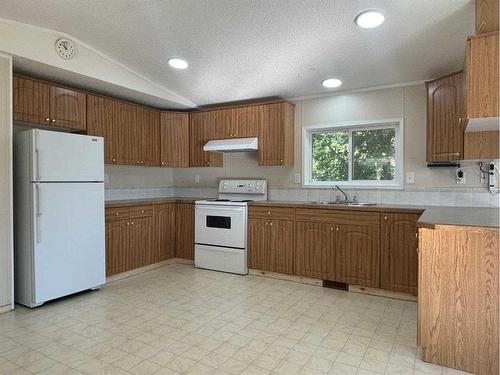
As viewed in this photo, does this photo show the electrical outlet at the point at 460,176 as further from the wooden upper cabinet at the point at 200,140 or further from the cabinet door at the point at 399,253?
the wooden upper cabinet at the point at 200,140

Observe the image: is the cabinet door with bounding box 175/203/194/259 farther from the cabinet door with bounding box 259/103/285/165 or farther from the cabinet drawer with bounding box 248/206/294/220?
the cabinet door with bounding box 259/103/285/165

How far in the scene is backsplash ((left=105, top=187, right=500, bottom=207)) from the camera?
326 cm

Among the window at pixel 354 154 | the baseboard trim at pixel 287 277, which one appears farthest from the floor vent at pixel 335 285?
the window at pixel 354 154

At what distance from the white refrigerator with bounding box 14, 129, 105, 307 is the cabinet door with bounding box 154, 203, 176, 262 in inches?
40.4

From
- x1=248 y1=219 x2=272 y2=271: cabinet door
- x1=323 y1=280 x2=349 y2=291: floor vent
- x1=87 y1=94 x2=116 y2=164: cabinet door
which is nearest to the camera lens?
x1=323 y1=280 x2=349 y2=291: floor vent

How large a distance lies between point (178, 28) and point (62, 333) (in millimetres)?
2636

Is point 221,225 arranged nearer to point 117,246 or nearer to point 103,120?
point 117,246

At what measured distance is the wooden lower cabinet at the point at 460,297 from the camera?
1938 mm

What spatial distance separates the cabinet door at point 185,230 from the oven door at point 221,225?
201 millimetres

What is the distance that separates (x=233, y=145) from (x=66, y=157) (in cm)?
194

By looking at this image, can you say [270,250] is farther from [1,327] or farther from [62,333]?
[1,327]

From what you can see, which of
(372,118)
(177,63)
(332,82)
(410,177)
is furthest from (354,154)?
(177,63)

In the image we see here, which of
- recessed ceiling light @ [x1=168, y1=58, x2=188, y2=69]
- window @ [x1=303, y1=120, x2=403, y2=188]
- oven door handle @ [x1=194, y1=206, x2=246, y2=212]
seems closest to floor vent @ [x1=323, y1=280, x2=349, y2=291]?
window @ [x1=303, y1=120, x2=403, y2=188]

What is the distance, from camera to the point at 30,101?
3139 millimetres
